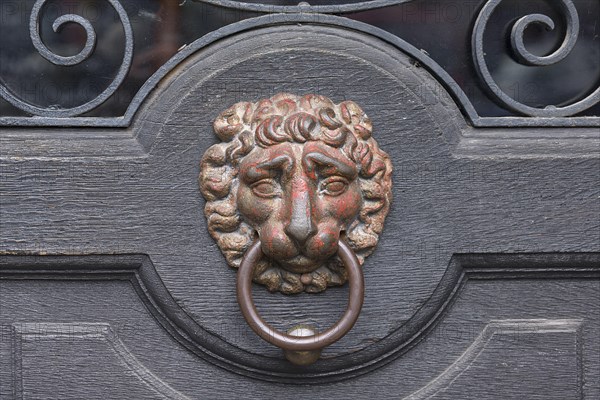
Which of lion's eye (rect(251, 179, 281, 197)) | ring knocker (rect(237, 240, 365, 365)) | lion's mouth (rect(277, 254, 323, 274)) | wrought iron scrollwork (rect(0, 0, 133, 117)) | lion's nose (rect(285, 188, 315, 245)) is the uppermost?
wrought iron scrollwork (rect(0, 0, 133, 117))

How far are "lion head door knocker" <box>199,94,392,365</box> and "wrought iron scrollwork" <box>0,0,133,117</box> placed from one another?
10 cm

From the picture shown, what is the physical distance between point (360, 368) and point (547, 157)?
25cm

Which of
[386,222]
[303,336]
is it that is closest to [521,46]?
[386,222]

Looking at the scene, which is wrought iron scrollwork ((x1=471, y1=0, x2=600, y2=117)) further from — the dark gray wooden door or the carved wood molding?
the carved wood molding

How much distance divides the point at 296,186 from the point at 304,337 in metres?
0.12

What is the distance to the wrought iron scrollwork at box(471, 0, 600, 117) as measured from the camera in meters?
0.70

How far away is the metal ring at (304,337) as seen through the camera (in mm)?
635

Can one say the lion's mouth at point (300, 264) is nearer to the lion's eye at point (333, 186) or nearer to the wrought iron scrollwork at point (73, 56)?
the lion's eye at point (333, 186)

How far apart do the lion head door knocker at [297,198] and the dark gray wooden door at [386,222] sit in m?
0.02

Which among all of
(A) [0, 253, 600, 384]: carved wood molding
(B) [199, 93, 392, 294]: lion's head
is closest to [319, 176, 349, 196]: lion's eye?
(B) [199, 93, 392, 294]: lion's head

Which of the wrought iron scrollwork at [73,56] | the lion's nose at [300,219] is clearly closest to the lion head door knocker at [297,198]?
the lion's nose at [300,219]

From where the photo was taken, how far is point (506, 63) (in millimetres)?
717

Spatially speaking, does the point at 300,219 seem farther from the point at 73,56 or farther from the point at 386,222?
the point at 73,56

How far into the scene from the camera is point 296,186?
637 mm
